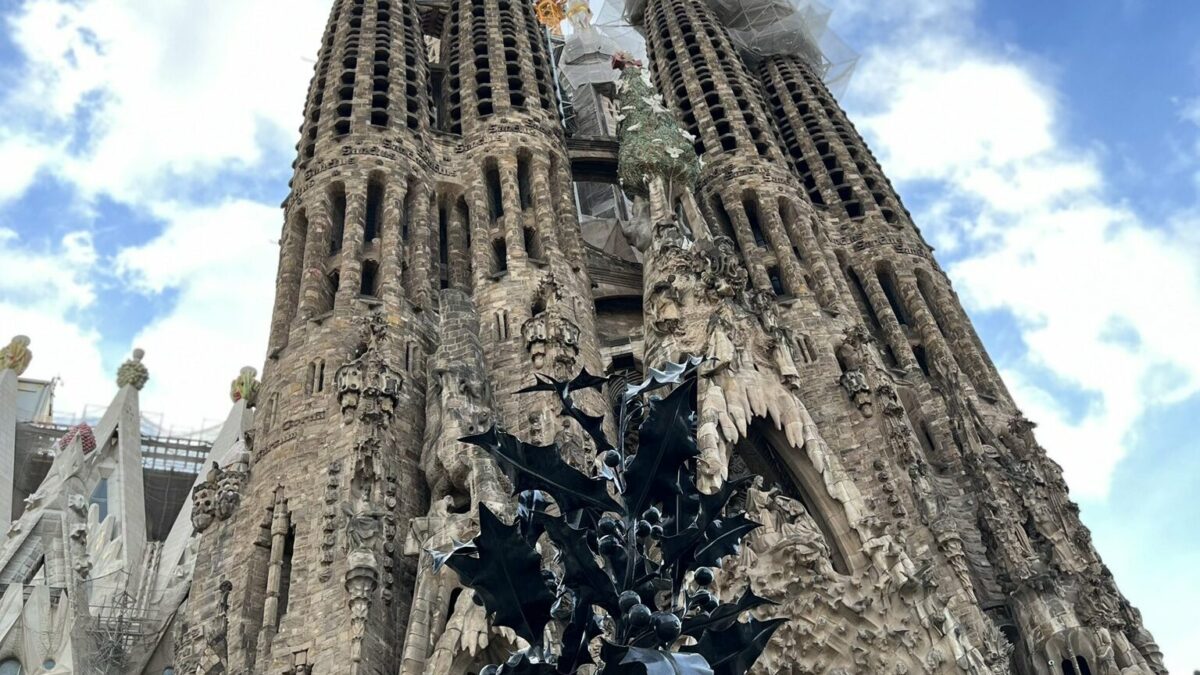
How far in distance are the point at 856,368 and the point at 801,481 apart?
4.22 metres

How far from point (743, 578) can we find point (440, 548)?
14.5ft

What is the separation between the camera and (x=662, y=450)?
7.68 metres

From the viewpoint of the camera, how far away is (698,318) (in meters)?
19.2

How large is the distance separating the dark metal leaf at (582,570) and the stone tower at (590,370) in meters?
6.26

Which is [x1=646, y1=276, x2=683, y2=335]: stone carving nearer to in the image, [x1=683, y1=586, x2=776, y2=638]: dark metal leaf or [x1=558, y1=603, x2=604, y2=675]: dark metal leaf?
[x1=683, y1=586, x2=776, y2=638]: dark metal leaf

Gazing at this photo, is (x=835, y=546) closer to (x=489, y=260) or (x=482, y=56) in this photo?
(x=489, y=260)

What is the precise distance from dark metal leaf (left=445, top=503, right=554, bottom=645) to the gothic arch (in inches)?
400

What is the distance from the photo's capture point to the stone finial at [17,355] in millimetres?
34281

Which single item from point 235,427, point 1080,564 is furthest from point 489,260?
point 235,427

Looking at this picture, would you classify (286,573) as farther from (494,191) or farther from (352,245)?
(494,191)

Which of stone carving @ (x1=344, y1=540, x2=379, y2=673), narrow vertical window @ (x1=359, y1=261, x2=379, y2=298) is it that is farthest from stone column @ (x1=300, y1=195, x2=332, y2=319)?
stone carving @ (x1=344, y1=540, x2=379, y2=673)

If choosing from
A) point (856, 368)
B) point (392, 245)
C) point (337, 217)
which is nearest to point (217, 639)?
point (392, 245)

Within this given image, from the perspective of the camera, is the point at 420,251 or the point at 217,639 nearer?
the point at 217,639

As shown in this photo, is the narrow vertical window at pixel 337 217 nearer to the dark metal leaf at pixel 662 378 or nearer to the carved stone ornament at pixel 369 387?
the carved stone ornament at pixel 369 387
